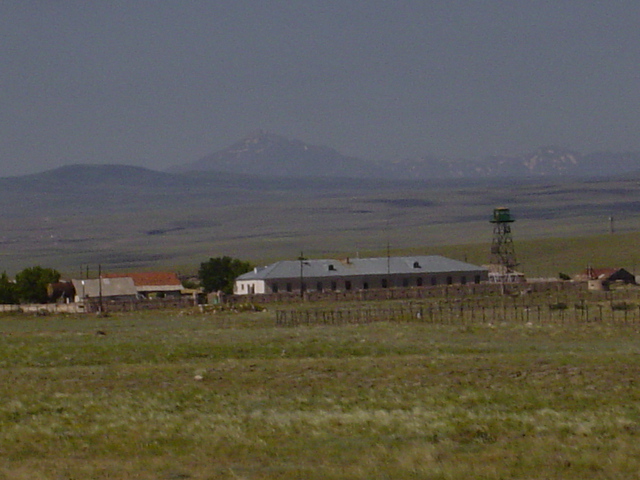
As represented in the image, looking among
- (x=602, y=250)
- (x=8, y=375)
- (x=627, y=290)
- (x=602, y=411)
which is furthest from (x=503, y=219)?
(x=602, y=411)

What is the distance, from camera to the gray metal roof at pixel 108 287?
89.1 meters

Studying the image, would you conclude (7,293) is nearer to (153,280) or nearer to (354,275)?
(153,280)

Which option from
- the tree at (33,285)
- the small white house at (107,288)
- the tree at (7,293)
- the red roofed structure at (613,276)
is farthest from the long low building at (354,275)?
the tree at (7,293)

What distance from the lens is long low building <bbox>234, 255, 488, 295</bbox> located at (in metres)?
87.4

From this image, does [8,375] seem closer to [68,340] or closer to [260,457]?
[68,340]

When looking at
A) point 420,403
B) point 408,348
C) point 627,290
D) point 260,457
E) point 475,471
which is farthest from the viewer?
point 627,290

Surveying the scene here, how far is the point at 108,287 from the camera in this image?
9125 centimetres

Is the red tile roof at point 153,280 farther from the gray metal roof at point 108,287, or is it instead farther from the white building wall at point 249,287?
the white building wall at point 249,287

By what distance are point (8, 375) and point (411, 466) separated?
635 inches

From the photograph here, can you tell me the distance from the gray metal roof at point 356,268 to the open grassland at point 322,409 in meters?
46.4

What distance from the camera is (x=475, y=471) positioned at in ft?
62.4

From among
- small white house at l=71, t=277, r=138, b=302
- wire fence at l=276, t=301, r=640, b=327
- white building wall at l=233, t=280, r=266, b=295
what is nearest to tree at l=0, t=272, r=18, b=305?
small white house at l=71, t=277, r=138, b=302

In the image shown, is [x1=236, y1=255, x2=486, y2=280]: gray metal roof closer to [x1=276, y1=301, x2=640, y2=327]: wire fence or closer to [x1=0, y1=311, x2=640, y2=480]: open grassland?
[x1=276, y1=301, x2=640, y2=327]: wire fence

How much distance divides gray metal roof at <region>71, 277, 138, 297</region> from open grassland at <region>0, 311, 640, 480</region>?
4780 centimetres
